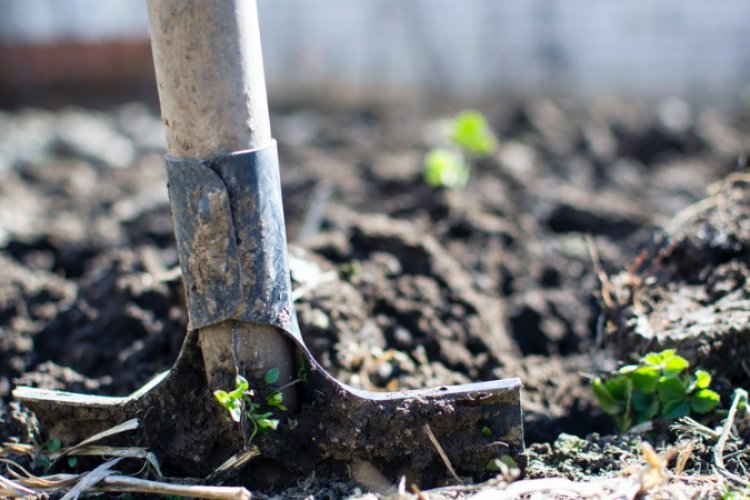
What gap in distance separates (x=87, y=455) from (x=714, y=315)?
157cm

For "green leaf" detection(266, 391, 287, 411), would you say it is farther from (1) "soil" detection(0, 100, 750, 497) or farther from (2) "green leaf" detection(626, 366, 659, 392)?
(2) "green leaf" detection(626, 366, 659, 392)

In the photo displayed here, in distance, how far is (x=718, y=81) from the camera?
25.0ft

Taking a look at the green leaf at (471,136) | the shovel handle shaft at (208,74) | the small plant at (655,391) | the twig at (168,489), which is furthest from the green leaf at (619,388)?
the green leaf at (471,136)

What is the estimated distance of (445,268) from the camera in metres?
2.77

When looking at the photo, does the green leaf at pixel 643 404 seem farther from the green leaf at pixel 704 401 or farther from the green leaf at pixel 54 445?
the green leaf at pixel 54 445

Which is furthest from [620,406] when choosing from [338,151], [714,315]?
[338,151]

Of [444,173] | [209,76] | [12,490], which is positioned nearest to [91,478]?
[12,490]

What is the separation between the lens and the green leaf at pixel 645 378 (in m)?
1.84

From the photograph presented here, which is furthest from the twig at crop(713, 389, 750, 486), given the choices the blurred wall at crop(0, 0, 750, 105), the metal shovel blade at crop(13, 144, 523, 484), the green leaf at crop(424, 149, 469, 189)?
the blurred wall at crop(0, 0, 750, 105)

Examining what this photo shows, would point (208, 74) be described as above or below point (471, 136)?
above

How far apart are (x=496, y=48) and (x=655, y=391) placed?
666 centimetres

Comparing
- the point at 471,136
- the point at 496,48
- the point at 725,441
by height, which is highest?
the point at 496,48

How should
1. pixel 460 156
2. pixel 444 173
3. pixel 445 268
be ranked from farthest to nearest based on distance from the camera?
pixel 460 156, pixel 444 173, pixel 445 268

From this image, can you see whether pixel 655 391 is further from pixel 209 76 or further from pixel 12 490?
pixel 12 490
